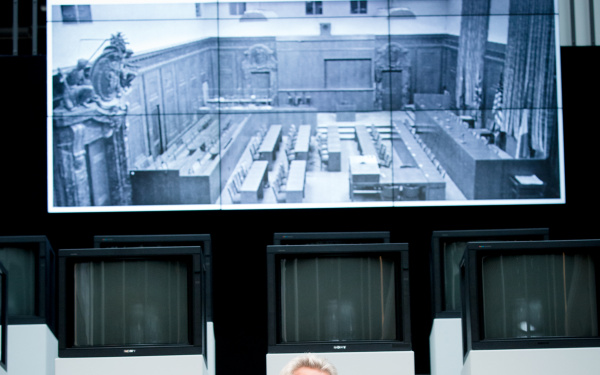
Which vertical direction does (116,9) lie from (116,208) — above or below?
above

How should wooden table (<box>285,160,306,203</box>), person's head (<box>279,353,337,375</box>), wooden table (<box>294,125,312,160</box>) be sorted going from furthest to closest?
1. wooden table (<box>294,125,312,160</box>)
2. wooden table (<box>285,160,306,203</box>)
3. person's head (<box>279,353,337,375</box>)

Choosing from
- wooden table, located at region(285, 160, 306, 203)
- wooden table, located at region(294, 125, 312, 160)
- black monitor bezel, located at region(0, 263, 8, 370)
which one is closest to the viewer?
black monitor bezel, located at region(0, 263, 8, 370)

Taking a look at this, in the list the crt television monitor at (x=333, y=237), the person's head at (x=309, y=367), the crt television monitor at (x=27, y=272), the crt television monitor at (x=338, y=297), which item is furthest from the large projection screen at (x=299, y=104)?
the person's head at (x=309, y=367)

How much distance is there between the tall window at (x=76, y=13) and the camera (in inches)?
269

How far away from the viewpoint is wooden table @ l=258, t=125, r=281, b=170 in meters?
6.81

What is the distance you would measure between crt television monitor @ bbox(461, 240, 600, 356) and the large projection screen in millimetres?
2830

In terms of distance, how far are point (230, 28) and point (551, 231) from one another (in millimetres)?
2884

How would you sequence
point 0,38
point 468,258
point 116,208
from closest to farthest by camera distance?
point 468,258 < point 116,208 < point 0,38

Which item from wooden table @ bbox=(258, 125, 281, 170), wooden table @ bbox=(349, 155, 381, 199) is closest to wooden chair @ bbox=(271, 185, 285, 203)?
wooden table @ bbox=(258, 125, 281, 170)

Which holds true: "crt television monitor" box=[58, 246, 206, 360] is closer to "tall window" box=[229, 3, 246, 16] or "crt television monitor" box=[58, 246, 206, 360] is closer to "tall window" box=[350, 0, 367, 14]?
"tall window" box=[229, 3, 246, 16]

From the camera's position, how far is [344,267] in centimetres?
398

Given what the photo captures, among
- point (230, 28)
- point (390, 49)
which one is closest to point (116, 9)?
point (230, 28)

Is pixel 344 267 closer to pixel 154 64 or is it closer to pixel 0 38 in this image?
pixel 154 64

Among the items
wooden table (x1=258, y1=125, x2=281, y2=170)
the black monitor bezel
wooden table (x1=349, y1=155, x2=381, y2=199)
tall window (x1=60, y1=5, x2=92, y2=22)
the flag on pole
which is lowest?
the black monitor bezel
